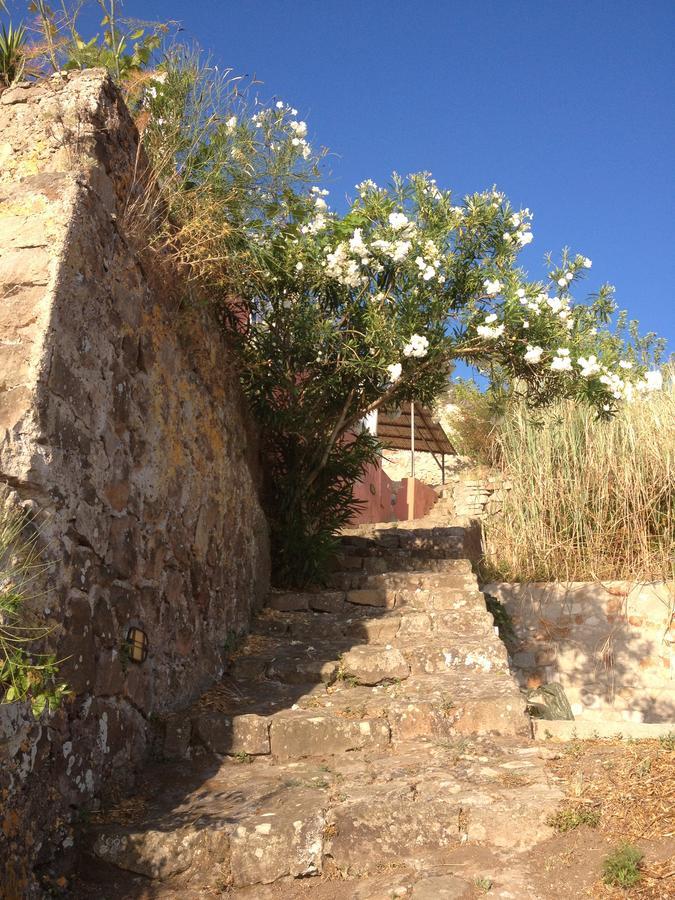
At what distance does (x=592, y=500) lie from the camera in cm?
716

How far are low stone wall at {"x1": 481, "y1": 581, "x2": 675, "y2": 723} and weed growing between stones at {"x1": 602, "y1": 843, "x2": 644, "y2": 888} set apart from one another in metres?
4.13

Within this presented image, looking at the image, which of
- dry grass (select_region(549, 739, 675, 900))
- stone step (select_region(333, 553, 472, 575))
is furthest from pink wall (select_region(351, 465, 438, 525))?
dry grass (select_region(549, 739, 675, 900))

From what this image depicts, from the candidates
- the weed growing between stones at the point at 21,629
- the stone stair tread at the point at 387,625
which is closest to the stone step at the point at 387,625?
the stone stair tread at the point at 387,625

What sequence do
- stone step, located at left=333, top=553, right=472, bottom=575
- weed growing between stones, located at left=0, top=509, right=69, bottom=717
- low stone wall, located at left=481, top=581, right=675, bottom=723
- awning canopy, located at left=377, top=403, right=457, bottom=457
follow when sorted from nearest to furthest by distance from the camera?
weed growing between stones, located at left=0, top=509, right=69, bottom=717 < stone step, located at left=333, top=553, right=472, bottom=575 < low stone wall, located at left=481, top=581, right=675, bottom=723 < awning canopy, located at left=377, top=403, right=457, bottom=457

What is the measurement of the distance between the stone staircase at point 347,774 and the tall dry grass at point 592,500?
2022 mm

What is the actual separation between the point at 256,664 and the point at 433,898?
2.16 metres

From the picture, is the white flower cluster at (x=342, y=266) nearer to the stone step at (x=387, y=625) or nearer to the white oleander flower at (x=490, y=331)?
the white oleander flower at (x=490, y=331)

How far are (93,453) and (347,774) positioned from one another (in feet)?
5.62

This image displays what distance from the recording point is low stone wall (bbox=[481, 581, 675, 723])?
21.3ft

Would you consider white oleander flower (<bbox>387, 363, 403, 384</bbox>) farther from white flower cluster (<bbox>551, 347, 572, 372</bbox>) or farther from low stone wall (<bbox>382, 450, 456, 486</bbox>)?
low stone wall (<bbox>382, 450, 456, 486</bbox>)

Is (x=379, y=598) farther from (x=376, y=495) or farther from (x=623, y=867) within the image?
(x=376, y=495)

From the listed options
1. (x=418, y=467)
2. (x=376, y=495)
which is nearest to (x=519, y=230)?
(x=376, y=495)

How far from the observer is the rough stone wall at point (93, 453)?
2.88 meters

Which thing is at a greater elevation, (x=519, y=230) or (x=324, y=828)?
(x=519, y=230)
